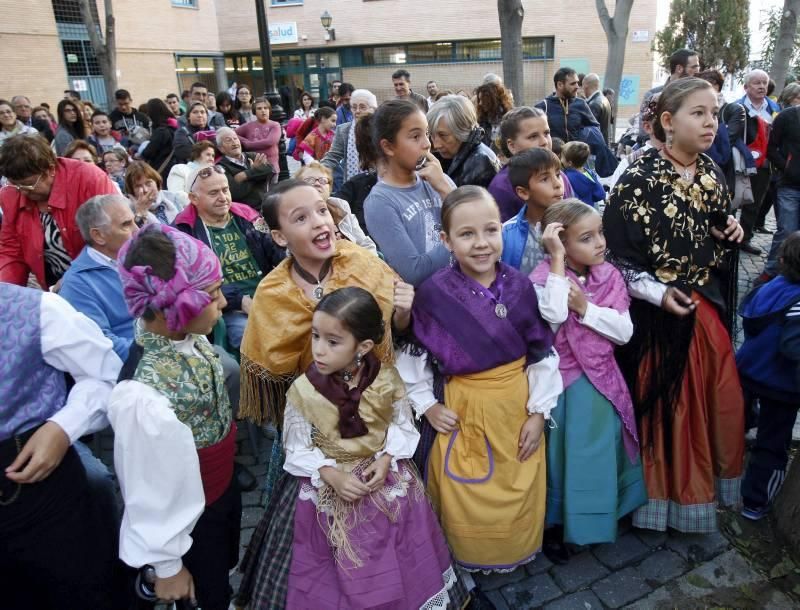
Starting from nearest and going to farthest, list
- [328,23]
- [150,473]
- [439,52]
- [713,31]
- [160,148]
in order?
[150,473] < [160,148] < [713,31] < [328,23] < [439,52]

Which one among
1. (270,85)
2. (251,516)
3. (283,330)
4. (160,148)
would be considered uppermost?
(270,85)

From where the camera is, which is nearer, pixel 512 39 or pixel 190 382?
pixel 190 382

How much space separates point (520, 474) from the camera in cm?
243

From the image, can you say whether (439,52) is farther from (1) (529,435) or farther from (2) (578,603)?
(2) (578,603)

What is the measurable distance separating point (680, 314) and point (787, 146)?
434cm

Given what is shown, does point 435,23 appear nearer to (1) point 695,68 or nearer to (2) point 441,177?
(1) point 695,68

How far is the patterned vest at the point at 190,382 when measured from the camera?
188 centimetres

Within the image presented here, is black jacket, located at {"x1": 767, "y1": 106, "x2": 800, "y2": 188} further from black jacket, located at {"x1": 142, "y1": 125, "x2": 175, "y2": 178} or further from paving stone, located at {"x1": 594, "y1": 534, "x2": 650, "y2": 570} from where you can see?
black jacket, located at {"x1": 142, "y1": 125, "x2": 175, "y2": 178}

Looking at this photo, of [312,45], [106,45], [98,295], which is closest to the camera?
[98,295]

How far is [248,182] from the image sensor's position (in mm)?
5699

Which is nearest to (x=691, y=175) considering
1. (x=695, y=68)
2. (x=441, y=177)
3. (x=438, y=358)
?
(x=441, y=177)

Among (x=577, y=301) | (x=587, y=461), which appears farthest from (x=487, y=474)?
(x=577, y=301)

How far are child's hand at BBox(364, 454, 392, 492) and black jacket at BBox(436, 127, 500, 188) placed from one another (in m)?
1.96

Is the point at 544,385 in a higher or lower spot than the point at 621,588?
higher
